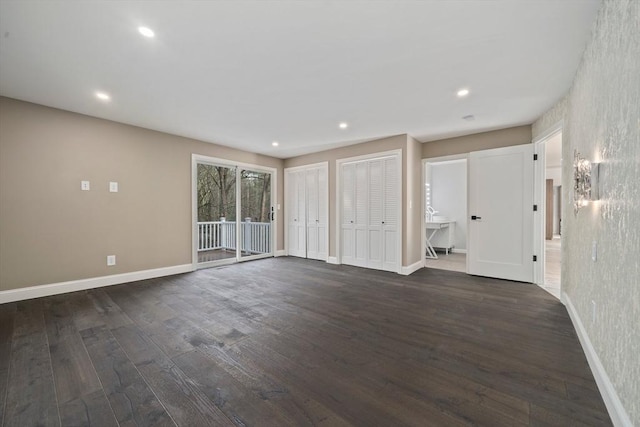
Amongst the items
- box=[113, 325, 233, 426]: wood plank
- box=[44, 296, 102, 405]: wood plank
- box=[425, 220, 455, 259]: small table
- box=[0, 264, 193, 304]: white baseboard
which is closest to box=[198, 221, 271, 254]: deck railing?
box=[0, 264, 193, 304]: white baseboard

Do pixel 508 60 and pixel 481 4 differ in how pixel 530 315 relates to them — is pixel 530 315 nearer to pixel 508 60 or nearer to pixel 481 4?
pixel 508 60

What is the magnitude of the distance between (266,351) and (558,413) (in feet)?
6.01

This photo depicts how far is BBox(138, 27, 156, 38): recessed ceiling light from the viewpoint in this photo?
1962mm

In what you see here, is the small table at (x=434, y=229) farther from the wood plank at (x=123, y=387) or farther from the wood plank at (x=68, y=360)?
the wood plank at (x=68, y=360)

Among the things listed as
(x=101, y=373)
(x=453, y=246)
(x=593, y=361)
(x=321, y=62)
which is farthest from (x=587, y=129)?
(x=453, y=246)

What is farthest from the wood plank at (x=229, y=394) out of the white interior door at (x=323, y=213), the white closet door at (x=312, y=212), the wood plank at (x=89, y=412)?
the white closet door at (x=312, y=212)

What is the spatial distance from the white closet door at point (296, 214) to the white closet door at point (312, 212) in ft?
0.48

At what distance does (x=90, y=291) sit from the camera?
11.8 feet

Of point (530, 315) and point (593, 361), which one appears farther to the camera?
point (530, 315)

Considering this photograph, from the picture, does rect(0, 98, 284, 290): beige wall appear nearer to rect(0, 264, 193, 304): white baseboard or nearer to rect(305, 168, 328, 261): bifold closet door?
rect(0, 264, 193, 304): white baseboard

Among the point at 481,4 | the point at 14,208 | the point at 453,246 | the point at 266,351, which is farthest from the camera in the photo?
the point at 453,246

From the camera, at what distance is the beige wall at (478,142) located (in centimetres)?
411

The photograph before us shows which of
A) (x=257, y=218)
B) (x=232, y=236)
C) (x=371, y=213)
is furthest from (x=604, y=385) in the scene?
(x=232, y=236)

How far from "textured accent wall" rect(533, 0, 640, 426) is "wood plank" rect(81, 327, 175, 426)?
90.8 inches
